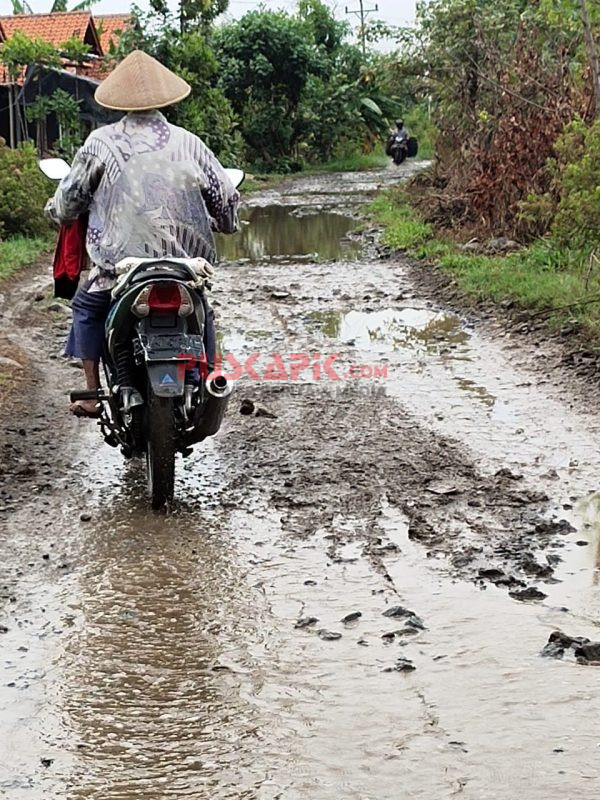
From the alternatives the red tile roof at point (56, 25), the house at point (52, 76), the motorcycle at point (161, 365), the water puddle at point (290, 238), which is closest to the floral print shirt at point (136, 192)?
the motorcycle at point (161, 365)

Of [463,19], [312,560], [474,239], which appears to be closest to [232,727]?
[312,560]

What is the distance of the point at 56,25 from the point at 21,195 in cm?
2228

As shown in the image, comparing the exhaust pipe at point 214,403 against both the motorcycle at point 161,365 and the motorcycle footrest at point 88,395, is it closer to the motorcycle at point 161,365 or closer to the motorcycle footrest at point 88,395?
the motorcycle at point 161,365

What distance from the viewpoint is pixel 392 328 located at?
368 inches

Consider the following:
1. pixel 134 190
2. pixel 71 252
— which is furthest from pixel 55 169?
pixel 134 190

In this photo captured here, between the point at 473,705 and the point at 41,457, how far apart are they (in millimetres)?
3284

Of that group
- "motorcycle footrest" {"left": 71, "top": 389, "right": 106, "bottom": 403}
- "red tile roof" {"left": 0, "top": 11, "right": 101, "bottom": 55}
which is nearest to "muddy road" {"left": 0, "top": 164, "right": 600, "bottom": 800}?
"motorcycle footrest" {"left": 71, "top": 389, "right": 106, "bottom": 403}

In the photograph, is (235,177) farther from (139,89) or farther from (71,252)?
(71,252)

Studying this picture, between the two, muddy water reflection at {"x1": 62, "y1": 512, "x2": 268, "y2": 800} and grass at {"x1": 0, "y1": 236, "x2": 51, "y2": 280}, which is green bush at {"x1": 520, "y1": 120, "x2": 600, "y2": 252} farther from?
grass at {"x1": 0, "y1": 236, "x2": 51, "y2": 280}

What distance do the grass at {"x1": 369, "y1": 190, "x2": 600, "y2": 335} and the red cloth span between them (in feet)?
12.6

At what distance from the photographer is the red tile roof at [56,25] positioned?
3416 cm

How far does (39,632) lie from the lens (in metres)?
3.83

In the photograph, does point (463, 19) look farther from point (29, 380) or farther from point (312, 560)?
point (312, 560)

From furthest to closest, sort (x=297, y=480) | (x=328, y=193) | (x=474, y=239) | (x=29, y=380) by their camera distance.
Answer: (x=328, y=193) < (x=474, y=239) < (x=29, y=380) < (x=297, y=480)
